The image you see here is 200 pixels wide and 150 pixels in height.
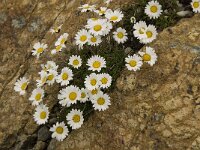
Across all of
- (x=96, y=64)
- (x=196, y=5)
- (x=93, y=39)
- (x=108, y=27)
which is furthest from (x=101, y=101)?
(x=196, y=5)

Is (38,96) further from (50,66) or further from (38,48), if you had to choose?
(38,48)

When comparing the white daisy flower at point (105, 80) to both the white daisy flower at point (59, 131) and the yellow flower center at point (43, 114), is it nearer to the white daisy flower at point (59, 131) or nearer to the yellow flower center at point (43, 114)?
the white daisy flower at point (59, 131)

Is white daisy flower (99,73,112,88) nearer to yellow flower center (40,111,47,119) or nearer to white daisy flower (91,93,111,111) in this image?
white daisy flower (91,93,111,111)

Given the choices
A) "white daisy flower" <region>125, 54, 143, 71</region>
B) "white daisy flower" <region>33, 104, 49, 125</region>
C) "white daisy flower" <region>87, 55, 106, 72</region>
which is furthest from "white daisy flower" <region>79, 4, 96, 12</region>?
"white daisy flower" <region>33, 104, 49, 125</region>

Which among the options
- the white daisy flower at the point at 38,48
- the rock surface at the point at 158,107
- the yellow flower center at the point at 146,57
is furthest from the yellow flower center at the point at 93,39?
the white daisy flower at the point at 38,48

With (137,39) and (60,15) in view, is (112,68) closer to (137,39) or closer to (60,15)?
(137,39)

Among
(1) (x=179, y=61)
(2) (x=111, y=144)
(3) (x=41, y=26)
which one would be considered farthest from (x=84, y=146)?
(3) (x=41, y=26)
